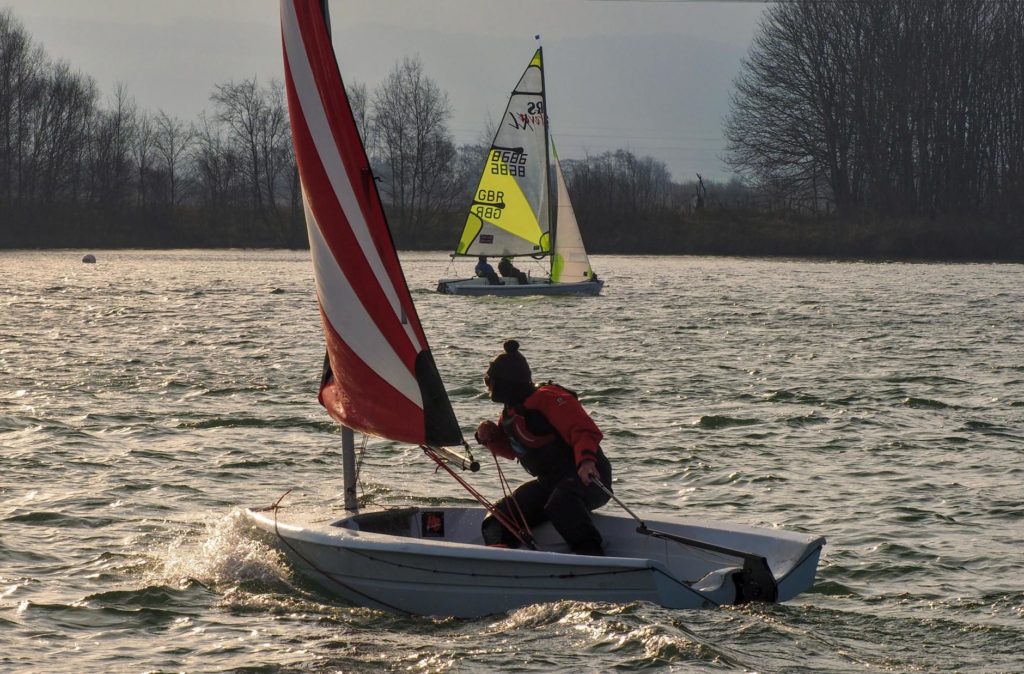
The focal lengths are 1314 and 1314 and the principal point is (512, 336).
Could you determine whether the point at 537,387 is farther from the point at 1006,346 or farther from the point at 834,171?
the point at 834,171

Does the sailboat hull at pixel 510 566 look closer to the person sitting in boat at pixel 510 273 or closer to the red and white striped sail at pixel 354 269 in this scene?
the red and white striped sail at pixel 354 269

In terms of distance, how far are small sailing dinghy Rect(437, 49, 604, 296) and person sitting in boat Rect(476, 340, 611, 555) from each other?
21606mm

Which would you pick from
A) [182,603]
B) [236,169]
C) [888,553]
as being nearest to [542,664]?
[182,603]

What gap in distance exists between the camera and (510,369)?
657 centimetres

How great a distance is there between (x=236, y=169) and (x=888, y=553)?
67.3 metres

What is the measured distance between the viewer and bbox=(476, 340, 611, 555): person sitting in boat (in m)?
6.45

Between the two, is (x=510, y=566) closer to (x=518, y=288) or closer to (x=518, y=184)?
(x=518, y=288)

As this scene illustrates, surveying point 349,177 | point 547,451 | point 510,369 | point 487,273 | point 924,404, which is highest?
point 349,177

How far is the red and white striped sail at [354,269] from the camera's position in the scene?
668 centimetres

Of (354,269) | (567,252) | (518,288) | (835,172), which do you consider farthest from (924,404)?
(835,172)

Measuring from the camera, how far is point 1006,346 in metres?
18.9

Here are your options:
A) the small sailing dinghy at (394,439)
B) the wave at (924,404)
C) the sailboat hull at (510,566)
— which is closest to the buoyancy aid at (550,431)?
the small sailing dinghy at (394,439)

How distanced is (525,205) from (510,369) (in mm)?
23648

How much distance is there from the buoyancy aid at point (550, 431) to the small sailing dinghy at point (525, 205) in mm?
21682
